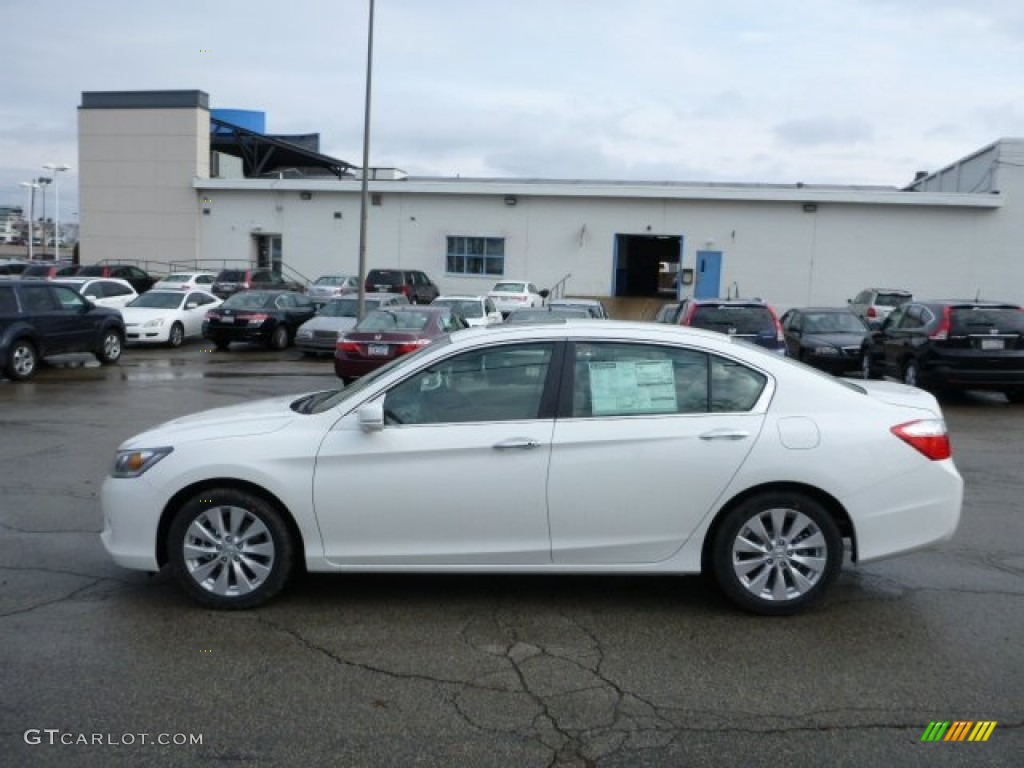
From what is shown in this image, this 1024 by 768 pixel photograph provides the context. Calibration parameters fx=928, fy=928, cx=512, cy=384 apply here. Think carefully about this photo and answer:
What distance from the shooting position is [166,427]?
17.5 ft

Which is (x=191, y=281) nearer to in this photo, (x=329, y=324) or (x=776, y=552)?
(x=329, y=324)

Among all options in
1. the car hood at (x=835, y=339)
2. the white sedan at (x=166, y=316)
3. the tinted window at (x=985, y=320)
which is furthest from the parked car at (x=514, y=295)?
the tinted window at (x=985, y=320)

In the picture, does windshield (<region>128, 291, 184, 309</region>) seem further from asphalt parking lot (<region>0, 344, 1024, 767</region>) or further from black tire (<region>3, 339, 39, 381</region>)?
asphalt parking lot (<region>0, 344, 1024, 767</region>)

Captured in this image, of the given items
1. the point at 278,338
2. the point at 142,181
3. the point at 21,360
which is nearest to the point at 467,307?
the point at 278,338

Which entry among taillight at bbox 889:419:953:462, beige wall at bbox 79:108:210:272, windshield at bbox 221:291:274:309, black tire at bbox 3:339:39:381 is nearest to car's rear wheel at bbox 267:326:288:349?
windshield at bbox 221:291:274:309

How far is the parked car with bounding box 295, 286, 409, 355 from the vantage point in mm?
21141

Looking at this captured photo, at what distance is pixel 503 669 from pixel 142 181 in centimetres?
4246

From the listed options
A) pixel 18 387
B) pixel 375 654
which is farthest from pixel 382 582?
pixel 18 387

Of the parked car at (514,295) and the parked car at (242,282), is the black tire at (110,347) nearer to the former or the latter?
the parked car at (242,282)

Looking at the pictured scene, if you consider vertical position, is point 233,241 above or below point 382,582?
above

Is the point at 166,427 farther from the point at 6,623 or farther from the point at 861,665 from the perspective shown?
the point at 861,665

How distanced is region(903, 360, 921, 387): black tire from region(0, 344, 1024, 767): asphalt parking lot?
8805mm

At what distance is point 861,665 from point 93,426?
9811 millimetres

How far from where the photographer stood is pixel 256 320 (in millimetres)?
22688
